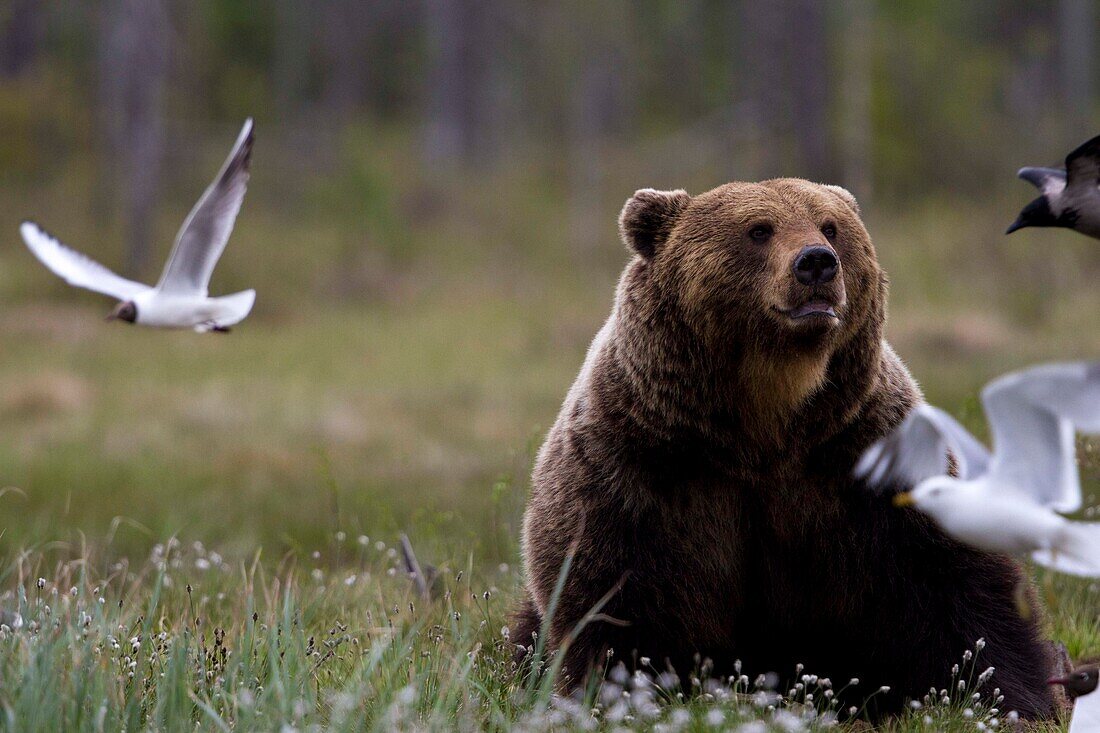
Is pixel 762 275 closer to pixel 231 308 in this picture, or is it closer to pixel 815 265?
pixel 815 265

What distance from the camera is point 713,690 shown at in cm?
345

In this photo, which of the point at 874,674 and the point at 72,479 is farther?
the point at 72,479

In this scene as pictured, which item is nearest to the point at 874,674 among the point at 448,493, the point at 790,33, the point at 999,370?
the point at 448,493

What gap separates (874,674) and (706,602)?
567 mm

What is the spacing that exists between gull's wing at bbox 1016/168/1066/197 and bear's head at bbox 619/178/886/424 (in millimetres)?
573

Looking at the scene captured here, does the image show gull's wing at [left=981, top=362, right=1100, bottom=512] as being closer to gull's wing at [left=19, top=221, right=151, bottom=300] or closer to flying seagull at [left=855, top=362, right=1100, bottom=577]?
flying seagull at [left=855, top=362, right=1100, bottom=577]

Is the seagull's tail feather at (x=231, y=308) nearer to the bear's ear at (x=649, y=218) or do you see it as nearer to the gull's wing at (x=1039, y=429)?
the bear's ear at (x=649, y=218)

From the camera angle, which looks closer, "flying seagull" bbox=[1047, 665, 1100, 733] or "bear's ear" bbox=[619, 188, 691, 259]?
"flying seagull" bbox=[1047, 665, 1100, 733]

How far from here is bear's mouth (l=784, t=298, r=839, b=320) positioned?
3404mm

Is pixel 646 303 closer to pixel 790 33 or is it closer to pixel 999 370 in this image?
pixel 999 370

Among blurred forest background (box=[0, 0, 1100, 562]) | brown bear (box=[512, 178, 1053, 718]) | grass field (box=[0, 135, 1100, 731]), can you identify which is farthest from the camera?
blurred forest background (box=[0, 0, 1100, 562])

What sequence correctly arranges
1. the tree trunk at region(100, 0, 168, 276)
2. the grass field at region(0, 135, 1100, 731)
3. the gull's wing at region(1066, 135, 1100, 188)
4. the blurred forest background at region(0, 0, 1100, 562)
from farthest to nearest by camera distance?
the tree trunk at region(100, 0, 168, 276) < the blurred forest background at region(0, 0, 1100, 562) < the grass field at region(0, 135, 1100, 731) < the gull's wing at region(1066, 135, 1100, 188)

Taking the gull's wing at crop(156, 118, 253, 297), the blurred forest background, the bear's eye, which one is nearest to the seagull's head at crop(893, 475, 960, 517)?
the bear's eye

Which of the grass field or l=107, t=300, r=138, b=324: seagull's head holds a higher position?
l=107, t=300, r=138, b=324: seagull's head
